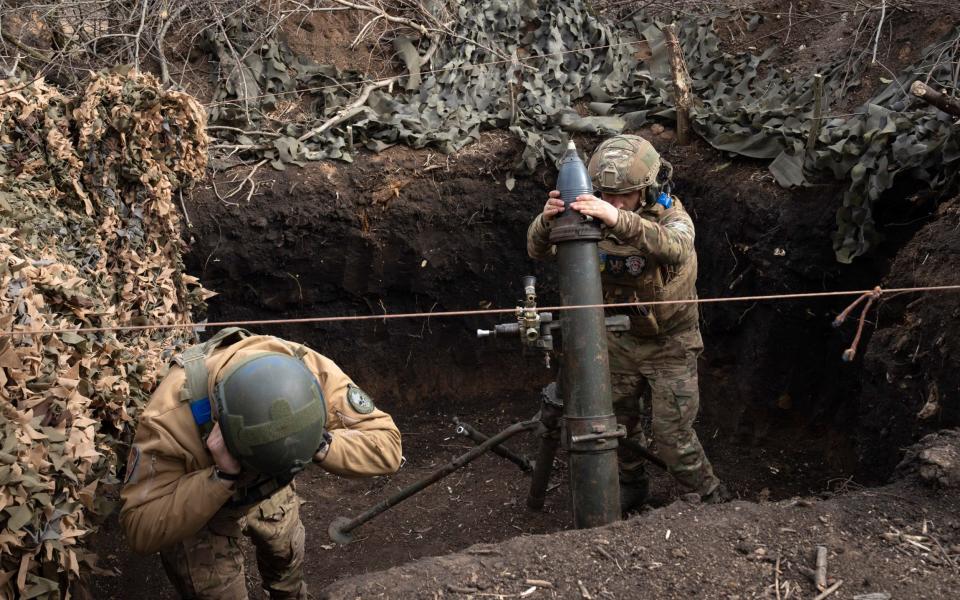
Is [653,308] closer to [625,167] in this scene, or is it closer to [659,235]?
[659,235]

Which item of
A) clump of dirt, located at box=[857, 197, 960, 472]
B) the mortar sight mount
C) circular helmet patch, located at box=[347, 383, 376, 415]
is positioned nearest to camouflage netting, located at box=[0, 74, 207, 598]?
circular helmet patch, located at box=[347, 383, 376, 415]

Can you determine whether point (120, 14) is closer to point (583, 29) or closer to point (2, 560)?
point (583, 29)

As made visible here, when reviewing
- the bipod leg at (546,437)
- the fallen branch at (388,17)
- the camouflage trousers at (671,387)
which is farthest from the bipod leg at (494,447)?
the fallen branch at (388,17)

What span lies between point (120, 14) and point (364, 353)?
3.57 m

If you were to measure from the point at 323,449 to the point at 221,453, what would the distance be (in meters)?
0.37

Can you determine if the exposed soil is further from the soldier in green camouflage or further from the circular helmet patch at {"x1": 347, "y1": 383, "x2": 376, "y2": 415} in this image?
the circular helmet patch at {"x1": 347, "y1": 383, "x2": 376, "y2": 415}

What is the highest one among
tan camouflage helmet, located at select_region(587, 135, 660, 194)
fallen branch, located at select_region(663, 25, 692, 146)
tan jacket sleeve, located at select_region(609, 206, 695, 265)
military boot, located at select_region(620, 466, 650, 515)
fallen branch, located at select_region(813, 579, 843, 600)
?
fallen branch, located at select_region(663, 25, 692, 146)

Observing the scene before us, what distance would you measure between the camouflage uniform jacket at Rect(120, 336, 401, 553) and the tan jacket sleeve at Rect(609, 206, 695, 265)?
1.38 metres

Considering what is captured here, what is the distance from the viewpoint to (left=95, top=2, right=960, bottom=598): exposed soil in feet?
9.43

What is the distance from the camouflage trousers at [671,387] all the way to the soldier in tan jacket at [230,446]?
1.67 meters

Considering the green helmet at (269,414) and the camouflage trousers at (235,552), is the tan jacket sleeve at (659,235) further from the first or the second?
the camouflage trousers at (235,552)

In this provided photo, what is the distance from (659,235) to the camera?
3865 mm

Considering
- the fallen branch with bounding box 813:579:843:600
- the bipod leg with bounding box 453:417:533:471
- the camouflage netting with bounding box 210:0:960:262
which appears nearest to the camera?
the fallen branch with bounding box 813:579:843:600

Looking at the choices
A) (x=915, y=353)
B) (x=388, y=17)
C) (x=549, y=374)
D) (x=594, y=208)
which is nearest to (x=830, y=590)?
(x=594, y=208)
